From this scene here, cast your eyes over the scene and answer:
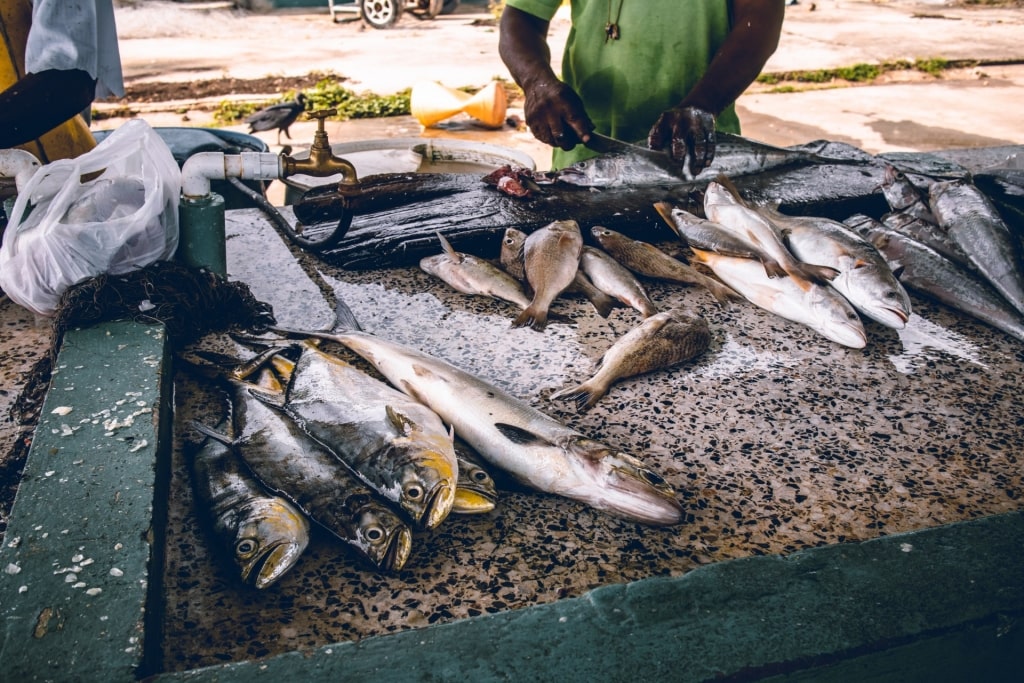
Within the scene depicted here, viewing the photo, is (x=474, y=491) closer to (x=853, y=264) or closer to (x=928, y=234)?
(x=853, y=264)

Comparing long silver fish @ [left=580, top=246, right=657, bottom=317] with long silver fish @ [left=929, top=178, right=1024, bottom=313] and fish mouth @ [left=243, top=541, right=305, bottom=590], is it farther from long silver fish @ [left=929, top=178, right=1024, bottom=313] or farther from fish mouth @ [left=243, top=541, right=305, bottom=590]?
fish mouth @ [left=243, top=541, right=305, bottom=590]

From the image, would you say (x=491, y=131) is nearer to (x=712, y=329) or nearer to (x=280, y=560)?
(x=712, y=329)

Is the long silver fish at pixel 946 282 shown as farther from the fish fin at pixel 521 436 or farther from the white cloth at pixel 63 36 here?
the white cloth at pixel 63 36

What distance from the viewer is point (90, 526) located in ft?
5.67

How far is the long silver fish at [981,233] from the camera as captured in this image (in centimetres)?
296

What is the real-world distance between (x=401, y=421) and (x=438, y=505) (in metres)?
0.32

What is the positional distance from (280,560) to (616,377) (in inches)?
50.1

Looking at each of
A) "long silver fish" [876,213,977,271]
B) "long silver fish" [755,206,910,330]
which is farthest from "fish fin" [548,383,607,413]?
"long silver fish" [876,213,977,271]

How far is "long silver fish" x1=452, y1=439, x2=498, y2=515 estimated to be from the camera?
6.24ft

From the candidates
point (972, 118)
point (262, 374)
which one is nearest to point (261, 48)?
point (972, 118)

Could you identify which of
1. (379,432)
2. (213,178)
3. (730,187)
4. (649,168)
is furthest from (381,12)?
(379,432)

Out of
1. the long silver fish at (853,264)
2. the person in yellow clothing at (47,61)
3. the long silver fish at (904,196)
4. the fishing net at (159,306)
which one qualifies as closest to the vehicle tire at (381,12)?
the person in yellow clothing at (47,61)

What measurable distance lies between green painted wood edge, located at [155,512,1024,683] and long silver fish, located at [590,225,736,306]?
5.12ft

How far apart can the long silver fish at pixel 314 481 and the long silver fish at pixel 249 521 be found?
0.15 feet
